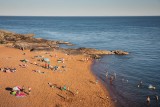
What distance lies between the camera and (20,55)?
4803 centimetres

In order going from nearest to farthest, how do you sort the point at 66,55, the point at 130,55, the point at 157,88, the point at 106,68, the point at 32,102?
the point at 32,102 → the point at 157,88 → the point at 106,68 → the point at 66,55 → the point at 130,55

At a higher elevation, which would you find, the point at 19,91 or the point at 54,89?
the point at 19,91

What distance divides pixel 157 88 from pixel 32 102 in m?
20.2

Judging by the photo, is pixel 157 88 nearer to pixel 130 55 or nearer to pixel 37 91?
pixel 37 91

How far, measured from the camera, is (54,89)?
29.5 m

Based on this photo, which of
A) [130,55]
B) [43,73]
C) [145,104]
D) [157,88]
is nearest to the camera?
[145,104]

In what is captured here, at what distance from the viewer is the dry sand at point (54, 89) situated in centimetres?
2567

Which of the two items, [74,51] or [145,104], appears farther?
[74,51]

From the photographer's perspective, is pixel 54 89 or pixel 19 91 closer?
pixel 19 91

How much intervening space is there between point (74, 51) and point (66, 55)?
4.20 meters

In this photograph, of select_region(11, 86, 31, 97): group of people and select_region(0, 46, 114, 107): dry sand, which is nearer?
select_region(0, 46, 114, 107): dry sand

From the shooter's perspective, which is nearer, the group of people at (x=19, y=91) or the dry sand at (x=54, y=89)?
the dry sand at (x=54, y=89)

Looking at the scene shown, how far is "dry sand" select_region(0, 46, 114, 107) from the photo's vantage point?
84.2 feet

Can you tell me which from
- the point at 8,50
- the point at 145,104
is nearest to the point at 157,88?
the point at 145,104
